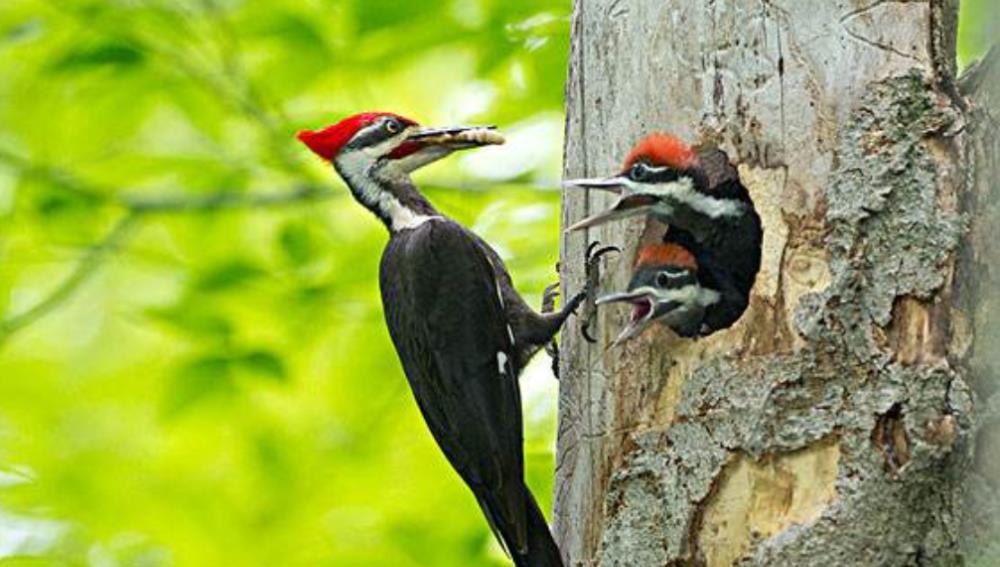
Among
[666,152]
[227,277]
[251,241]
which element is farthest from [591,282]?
[251,241]

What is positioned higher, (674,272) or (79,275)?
(79,275)

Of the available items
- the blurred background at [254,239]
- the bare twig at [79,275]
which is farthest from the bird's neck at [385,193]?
the bare twig at [79,275]

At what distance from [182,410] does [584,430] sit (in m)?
2.01

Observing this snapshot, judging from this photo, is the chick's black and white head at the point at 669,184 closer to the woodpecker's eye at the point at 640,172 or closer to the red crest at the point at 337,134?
the woodpecker's eye at the point at 640,172

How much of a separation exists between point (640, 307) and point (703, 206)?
9.6 inches

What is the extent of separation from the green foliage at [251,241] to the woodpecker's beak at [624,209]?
1.34m

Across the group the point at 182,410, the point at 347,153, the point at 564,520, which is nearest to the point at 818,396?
the point at 564,520

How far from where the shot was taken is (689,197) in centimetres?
331

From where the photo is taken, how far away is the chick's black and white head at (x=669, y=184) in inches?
127

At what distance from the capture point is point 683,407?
10.2 ft

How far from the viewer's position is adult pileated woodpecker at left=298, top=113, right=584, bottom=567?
3.74 m

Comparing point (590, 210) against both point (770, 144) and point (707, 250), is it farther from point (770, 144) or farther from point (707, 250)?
point (770, 144)

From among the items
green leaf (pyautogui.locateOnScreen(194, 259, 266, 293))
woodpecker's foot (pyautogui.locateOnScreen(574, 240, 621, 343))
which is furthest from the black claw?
green leaf (pyautogui.locateOnScreen(194, 259, 266, 293))

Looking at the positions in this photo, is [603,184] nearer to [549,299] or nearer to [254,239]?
[549,299]
